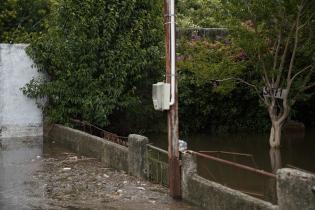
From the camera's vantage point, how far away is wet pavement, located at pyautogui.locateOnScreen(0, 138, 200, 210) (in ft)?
30.3

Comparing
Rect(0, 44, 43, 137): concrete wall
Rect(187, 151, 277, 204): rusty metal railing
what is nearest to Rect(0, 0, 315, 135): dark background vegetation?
Rect(0, 44, 43, 137): concrete wall

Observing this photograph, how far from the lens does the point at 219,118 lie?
1980 centimetres

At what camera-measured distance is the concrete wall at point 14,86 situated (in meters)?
16.6

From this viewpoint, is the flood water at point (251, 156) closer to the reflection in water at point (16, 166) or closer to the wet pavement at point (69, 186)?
the wet pavement at point (69, 186)

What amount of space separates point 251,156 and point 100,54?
5116 mm

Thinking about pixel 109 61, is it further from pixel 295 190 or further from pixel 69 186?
pixel 295 190

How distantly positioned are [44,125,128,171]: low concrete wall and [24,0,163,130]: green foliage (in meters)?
0.64

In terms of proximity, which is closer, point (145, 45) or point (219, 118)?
point (145, 45)

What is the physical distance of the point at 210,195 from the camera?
28.5 feet

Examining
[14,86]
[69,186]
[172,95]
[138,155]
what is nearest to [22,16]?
[14,86]

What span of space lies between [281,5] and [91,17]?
500cm

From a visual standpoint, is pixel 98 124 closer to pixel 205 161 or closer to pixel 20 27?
pixel 205 161

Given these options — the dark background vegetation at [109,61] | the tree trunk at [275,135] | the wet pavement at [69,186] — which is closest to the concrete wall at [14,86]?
the dark background vegetation at [109,61]

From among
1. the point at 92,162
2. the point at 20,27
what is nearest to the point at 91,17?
the point at 92,162
